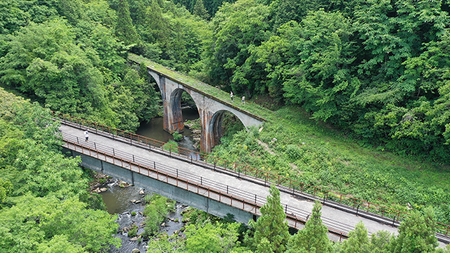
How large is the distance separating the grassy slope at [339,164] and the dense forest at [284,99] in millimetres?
109

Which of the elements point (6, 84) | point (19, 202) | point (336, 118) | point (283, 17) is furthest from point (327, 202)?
point (6, 84)

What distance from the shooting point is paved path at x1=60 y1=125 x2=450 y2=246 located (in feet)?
59.8

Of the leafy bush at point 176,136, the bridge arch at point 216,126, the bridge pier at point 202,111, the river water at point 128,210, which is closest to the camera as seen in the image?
the river water at point 128,210

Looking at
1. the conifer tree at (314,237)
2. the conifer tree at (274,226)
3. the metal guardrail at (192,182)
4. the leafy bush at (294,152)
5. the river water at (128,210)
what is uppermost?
the conifer tree at (314,237)

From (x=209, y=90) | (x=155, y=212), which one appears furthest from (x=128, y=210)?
(x=209, y=90)

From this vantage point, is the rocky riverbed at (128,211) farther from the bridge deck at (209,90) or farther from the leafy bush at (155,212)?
the bridge deck at (209,90)

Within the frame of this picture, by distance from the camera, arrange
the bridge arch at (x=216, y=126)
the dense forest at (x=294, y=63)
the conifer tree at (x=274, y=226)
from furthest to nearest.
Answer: the bridge arch at (x=216, y=126)
the dense forest at (x=294, y=63)
the conifer tree at (x=274, y=226)

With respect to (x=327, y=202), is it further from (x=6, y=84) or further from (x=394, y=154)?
(x=6, y=84)

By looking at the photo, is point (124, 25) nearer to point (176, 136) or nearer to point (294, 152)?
point (176, 136)

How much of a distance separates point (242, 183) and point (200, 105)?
20.0 metres

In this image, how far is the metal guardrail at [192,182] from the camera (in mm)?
18156

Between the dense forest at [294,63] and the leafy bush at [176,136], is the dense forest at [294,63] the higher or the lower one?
the higher one

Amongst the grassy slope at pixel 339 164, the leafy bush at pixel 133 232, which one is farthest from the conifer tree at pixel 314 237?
the leafy bush at pixel 133 232

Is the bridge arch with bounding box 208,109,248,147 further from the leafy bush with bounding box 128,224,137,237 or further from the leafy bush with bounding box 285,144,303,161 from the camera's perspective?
the leafy bush with bounding box 128,224,137,237
